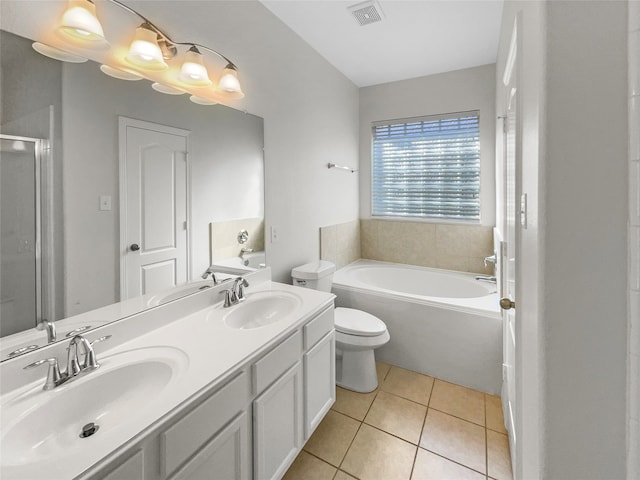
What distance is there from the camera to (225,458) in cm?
98

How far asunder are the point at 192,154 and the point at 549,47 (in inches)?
55.5

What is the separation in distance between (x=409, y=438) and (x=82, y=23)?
2.43m

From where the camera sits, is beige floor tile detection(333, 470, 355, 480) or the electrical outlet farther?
beige floor tile detection(333, 470, 355, 480)

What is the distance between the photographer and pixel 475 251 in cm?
297

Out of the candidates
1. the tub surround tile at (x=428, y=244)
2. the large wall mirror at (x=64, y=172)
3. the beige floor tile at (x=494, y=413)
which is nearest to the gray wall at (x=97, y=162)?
the large wall mirror at (x=64, y=172)

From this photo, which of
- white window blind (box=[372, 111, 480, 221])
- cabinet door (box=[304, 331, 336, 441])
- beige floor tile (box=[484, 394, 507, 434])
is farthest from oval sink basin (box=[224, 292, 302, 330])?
white window blind (box=[372, 111, 480, 221])

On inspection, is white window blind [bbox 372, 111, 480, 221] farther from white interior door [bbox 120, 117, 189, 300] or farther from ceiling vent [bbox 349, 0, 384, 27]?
white interior door [bbox 120, 117, 189, 300]

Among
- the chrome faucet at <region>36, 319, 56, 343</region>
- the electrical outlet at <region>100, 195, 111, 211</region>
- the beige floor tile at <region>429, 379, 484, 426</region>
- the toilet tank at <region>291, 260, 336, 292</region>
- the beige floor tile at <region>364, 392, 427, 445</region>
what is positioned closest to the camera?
the chrome faucet at <region>36, 319, 56, 343</region>

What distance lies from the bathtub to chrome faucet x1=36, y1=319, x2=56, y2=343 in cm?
199

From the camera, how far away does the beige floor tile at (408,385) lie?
2057 millimetres

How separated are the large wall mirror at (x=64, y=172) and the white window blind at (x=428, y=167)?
8.23ft

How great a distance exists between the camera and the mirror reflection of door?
2.88 feet

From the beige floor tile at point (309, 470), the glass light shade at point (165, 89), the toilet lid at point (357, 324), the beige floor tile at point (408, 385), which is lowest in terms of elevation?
the beige floor tile at point (309, 470)

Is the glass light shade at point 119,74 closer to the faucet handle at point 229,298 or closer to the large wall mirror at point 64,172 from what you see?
the large wall mirror at point 64,172
